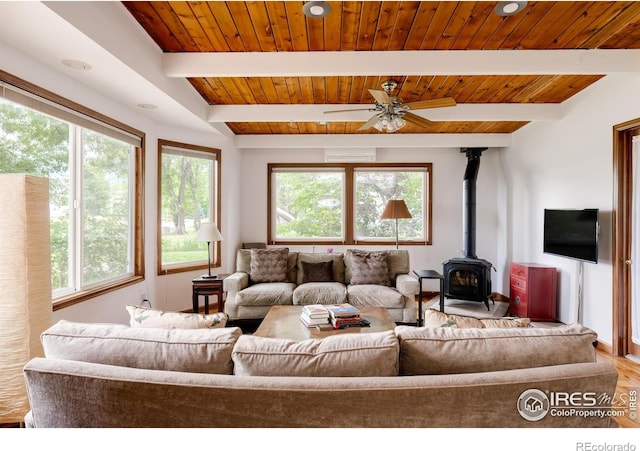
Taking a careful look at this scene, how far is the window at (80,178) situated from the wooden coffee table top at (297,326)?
159 cm

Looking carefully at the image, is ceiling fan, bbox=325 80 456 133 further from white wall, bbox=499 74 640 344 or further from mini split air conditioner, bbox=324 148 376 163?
mini split air conditioner, bbox=324 148 376 163

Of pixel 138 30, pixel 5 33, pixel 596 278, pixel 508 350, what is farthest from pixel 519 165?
pixel 5 33

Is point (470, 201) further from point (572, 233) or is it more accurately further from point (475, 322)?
point (475, 322)

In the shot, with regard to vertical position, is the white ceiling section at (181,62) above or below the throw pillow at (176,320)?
above

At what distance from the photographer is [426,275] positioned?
382 cm

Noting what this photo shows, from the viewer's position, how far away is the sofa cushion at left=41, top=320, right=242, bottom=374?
4.00 feet

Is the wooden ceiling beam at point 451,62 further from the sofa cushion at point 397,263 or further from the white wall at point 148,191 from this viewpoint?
the sofa cushion at point 397,263

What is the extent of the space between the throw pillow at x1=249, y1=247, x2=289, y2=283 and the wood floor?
126 inches

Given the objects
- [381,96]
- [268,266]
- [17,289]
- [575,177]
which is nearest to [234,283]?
[268,266]

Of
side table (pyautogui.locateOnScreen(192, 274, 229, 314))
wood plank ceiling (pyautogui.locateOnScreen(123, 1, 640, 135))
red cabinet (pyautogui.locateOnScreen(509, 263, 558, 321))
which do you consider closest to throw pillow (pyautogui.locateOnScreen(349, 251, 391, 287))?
side table (pyautogui.locateOnScreen(192, 274, 229, 314))

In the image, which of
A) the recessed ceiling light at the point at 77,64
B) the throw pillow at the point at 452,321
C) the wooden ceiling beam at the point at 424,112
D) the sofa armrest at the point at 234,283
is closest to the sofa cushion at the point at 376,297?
the sofa armrest at the point at 234,283

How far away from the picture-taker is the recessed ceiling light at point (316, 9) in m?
2.04

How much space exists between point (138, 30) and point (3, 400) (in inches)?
96.3

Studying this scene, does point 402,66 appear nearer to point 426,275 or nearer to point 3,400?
point 426,275
